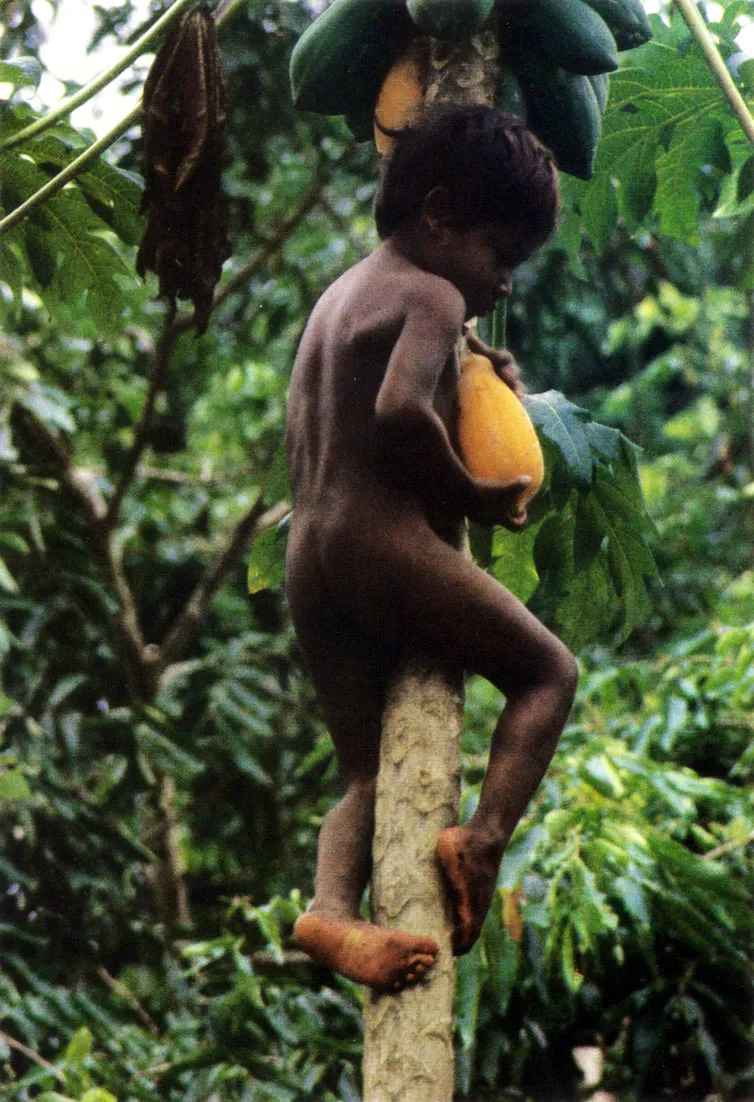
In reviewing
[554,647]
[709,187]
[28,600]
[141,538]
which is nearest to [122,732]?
[28,600]

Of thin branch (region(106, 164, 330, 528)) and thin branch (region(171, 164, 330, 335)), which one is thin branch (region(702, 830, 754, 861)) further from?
thin branch (region(171, 164, 330, 335))

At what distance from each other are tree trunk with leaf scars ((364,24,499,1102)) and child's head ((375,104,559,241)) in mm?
710

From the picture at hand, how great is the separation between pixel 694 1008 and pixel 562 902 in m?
0.50

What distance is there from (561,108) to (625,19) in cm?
33

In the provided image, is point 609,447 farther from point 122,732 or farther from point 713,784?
point 122,732

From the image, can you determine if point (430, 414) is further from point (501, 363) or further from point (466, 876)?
point (466, 876)

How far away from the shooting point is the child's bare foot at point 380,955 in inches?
68.0

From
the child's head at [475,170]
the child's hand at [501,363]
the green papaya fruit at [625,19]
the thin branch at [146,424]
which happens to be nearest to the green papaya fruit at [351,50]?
the child's head at [475,170]

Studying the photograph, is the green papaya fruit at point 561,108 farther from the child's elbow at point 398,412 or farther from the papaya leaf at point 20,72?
the papaya leaf at point 20,72

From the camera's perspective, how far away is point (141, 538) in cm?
664

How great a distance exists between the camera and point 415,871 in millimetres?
1793

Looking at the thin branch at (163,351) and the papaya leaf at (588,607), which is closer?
the papaya leaf at (588,607)

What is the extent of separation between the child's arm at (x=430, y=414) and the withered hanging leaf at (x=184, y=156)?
0.61 metres

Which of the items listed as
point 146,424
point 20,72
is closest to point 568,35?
point 20,72
